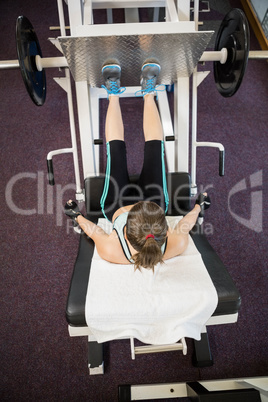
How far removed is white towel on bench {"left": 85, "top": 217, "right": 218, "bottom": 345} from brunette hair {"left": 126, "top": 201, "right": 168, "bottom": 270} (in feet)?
0.44

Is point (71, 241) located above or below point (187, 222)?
below

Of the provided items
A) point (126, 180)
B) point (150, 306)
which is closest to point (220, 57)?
point (126, 180)

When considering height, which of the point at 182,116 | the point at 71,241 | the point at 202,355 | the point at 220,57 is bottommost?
the point at 202,355

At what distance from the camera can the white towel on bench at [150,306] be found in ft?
4.32

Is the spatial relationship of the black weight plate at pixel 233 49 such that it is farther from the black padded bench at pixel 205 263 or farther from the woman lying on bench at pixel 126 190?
the black padded bench at pixel 205 263

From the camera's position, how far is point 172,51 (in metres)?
1.56

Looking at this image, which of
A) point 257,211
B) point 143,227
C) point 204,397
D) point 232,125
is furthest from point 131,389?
point 232,125

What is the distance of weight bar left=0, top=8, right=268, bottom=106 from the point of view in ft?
4.99
